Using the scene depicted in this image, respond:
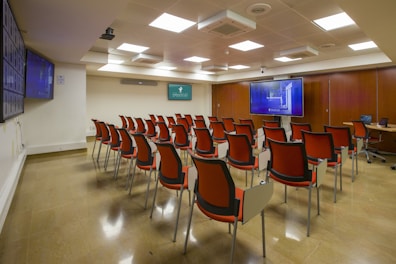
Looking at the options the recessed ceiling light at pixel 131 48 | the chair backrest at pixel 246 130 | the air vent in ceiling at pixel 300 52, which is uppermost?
the recessed ceiling light at pixel 131 48

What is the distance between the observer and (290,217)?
2.65m

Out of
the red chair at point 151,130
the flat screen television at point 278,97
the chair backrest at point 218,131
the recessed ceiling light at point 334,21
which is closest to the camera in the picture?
the recessed ceiling light at point 334,21

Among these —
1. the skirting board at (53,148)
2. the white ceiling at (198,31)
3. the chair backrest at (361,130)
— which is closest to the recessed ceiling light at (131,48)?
the white ceiling at (198,31)

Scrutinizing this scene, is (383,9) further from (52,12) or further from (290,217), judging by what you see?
(52,12)

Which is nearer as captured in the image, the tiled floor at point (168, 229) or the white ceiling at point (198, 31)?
the tiled floor at point (168, 229)

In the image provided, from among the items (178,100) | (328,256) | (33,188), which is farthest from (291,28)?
(178,100)

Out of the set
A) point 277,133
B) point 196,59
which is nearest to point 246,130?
point 277,133

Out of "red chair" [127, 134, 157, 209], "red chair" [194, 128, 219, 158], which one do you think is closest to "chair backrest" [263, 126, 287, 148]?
"red chair" [194, 128, 219, 158]

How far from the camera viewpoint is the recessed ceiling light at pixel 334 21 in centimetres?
369

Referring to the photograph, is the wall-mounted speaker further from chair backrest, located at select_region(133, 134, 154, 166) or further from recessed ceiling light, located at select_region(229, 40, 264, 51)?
chair backrest, located at select_region(133, 134, 154, 166)

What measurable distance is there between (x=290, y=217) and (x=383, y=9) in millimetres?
2697

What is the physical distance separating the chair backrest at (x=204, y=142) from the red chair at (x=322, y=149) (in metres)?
1.49

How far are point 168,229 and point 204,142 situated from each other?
1.83 metres

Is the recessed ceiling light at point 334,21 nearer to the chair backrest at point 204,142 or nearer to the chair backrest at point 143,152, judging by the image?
the chair backrest at point 204,142
